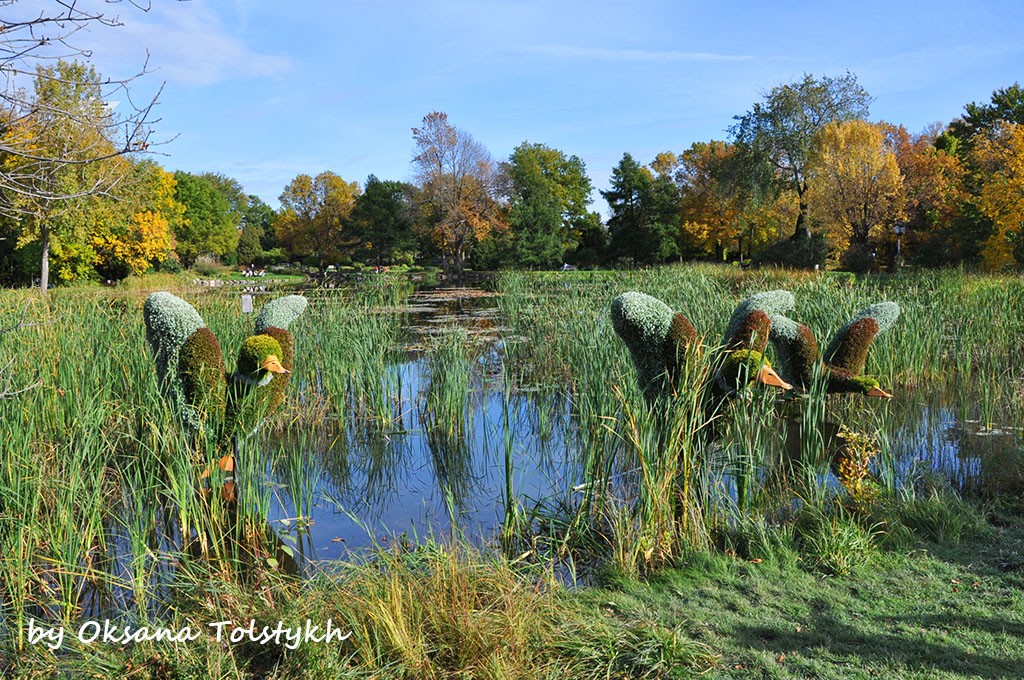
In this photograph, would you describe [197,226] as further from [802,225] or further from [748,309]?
[748,309]

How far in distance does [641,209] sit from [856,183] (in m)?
16.1

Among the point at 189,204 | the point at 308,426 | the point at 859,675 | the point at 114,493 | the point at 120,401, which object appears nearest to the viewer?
the point at 859,675

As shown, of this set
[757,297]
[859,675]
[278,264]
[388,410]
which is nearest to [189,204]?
[278,264]

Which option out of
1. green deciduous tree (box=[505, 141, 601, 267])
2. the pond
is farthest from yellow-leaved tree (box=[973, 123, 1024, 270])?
green deciduous tree (box=[505, 141, 601, 267])

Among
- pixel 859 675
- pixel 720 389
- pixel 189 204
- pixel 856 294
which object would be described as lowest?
pixel 859 675

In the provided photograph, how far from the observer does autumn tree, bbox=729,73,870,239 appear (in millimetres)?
26953

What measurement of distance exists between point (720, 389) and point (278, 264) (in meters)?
49.3

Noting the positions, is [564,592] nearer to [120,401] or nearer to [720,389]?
[720,389]

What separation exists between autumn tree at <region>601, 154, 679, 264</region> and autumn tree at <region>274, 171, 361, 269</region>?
1548 cm

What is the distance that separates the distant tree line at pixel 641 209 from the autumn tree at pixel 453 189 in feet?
0.23

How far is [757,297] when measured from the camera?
5.04 metres

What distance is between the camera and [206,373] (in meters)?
4.45

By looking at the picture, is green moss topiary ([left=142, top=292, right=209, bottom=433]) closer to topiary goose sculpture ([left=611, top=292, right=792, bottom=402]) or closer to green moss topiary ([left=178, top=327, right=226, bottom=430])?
green moss topiary ([left=178, top=327, right=226, bottom=430])

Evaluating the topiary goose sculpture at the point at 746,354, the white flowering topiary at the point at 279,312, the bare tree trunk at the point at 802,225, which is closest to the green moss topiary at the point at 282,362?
the white flowering topiary at the point at 279,312
